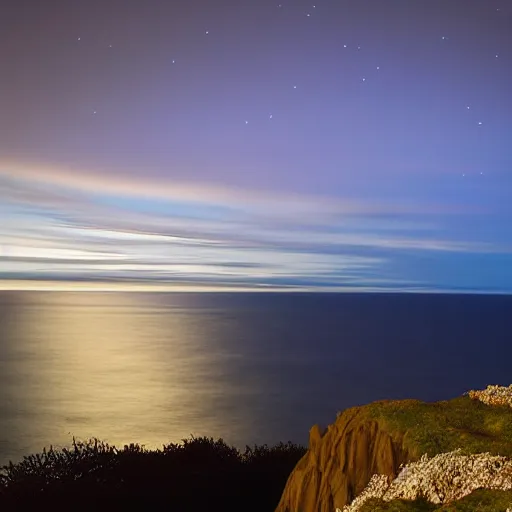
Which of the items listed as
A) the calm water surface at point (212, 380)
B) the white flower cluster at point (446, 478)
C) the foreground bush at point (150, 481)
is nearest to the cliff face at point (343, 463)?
the white flower cluster at point (446, 478)

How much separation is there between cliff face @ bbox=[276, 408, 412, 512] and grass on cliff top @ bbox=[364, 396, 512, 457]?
276mm

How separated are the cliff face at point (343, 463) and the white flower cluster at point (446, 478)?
0.90 metres

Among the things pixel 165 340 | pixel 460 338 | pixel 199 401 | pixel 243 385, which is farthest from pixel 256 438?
pixel 460 338

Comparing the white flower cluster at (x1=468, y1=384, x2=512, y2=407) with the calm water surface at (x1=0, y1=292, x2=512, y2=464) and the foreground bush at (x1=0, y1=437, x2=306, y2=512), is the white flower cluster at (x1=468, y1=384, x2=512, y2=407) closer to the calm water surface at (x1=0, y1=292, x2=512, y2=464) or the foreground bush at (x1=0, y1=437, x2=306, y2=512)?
the foreground bush at (x1=0, y1=437, x2=306, y2=512)

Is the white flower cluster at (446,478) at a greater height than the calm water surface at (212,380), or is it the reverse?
the white flower cluster at (446,478)

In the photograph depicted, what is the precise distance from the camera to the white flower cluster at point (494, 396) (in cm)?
1579

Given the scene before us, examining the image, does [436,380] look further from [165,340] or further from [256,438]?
[165,340]

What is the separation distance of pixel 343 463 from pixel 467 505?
173 inches

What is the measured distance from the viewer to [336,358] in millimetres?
149750

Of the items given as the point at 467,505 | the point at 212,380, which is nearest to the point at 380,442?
the point at 467,505

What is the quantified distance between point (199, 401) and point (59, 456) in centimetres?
7160

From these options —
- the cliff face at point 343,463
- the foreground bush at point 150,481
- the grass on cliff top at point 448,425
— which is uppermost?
the grass on cliff top at point 448,425

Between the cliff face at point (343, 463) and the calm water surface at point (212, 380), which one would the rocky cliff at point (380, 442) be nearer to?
the cliff face at point (343, 463)

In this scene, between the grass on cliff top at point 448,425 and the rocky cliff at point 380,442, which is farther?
the rocky cliff at point 380,442
